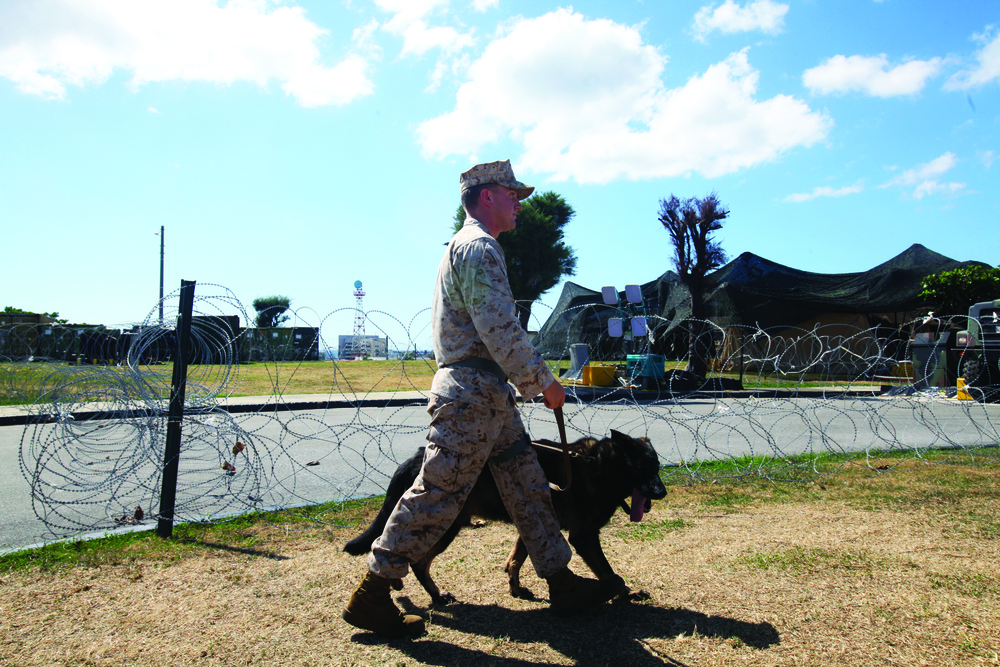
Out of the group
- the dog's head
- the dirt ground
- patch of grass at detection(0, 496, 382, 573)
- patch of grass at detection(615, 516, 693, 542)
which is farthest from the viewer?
patch of grass at detection(615, 516, 693, 542)

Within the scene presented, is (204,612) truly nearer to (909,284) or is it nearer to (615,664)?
(615,664)

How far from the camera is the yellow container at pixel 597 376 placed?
1609 cm

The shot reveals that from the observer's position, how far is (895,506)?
4.79m

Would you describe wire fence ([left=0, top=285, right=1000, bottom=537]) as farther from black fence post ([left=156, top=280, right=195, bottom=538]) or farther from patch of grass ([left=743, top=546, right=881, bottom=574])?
patch of grass ([left=743, top=546, right=881, bottom=574])

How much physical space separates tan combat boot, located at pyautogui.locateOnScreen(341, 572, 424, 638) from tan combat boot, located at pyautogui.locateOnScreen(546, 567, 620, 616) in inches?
27.9

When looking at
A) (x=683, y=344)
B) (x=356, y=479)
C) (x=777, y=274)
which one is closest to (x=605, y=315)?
(x=683, y=344)

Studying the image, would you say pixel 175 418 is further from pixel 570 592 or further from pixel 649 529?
pixel 649 529

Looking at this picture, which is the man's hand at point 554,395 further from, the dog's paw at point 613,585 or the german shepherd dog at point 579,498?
the dog's paw at point 613,585

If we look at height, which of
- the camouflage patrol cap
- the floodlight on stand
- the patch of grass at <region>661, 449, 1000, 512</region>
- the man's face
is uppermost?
the floodlight on stand

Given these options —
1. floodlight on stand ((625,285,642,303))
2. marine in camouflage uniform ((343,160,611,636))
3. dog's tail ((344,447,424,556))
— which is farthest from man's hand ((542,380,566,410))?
floodlight on stand ((625,285,642,303))

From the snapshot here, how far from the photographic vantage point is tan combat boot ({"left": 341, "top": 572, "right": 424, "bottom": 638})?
8.89 feet

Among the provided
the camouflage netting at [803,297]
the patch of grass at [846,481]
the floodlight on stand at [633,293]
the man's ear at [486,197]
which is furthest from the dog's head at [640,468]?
the camouflage netting at [803,297]

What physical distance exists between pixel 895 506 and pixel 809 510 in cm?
70

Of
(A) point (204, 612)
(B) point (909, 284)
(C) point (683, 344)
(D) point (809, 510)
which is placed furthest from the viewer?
(C) point (683, 344)
